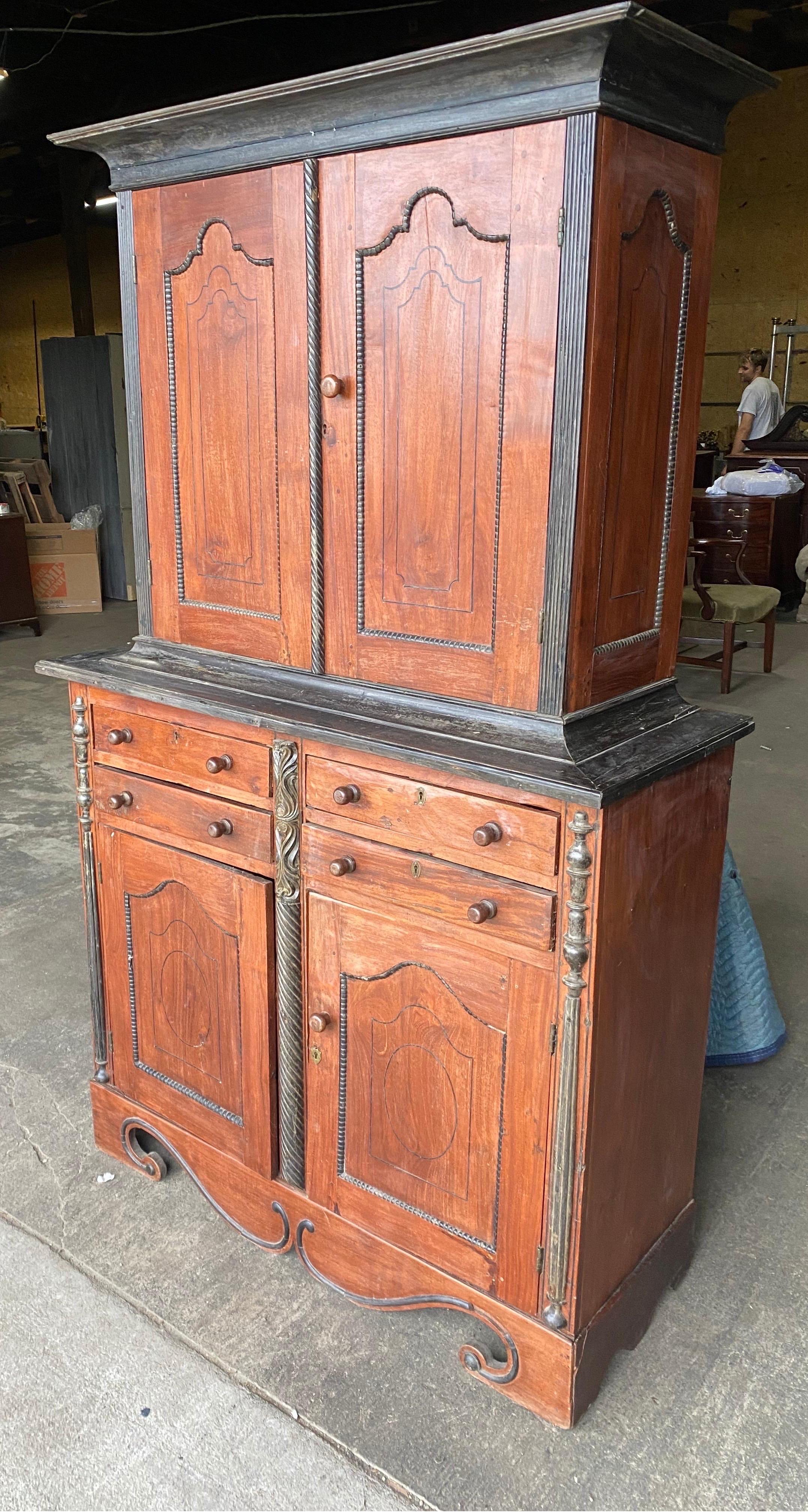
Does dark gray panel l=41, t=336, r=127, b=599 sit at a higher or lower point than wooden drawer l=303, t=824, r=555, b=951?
higher

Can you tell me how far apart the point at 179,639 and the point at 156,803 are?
30 cm

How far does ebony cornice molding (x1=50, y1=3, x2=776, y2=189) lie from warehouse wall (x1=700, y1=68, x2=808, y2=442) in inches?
399

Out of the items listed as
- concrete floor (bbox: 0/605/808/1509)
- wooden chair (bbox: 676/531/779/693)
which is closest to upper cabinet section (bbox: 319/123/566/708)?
concrete floor (bbox: 0/605/808/1509)

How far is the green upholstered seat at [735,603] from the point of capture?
5.62 metres

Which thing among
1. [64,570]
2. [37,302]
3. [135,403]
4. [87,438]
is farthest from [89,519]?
[37,302]

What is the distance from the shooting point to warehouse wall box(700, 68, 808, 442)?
10289mm

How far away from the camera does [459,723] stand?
1595 mm

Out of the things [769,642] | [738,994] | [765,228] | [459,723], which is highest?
[765,228]

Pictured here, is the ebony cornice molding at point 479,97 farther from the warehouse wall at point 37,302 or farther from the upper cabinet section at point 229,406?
the warehouse wall at point 37,302

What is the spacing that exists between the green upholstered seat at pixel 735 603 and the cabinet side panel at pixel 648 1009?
158 inches

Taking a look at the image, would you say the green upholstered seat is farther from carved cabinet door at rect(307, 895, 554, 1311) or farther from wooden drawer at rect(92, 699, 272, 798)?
carved cabinet door at rect(307, 895, 554, 1311)

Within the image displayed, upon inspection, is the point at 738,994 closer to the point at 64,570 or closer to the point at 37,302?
the point at 64,570

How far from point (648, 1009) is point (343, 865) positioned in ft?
1.66

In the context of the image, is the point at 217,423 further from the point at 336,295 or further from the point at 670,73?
the point at 670,73
